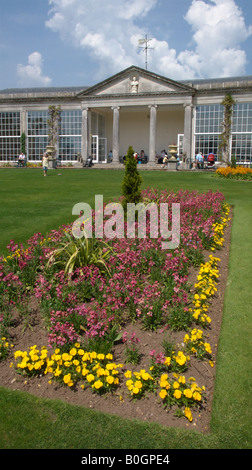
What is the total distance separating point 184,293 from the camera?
4.43 meters

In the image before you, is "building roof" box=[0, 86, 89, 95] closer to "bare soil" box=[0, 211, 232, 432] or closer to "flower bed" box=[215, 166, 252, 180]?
"flower bed" box=[215, 166, 252, 180]

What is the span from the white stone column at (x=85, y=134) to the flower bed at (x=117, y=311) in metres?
27.7

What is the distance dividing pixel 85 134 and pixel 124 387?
31.0 m

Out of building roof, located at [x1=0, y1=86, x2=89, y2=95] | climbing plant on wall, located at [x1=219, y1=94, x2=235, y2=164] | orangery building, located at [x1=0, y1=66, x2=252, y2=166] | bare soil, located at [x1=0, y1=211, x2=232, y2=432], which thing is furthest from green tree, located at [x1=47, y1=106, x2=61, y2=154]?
bare soil, located at [x1=0, y1=211, x2=232, y2=432]

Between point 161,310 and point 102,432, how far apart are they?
1.63 meters

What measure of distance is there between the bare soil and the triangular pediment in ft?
91.1

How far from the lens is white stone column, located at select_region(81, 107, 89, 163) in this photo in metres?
32.2

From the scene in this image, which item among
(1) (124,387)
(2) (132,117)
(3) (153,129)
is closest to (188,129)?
(3) (153,129)

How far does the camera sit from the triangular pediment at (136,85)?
29.2 meters

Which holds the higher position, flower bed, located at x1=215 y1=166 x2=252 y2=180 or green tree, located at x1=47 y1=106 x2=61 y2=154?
green tree, located at x1=47 y1=106 x2=61 y2=154

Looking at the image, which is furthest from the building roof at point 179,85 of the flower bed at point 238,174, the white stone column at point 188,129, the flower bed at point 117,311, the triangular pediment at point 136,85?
the flower bed at point 117,311

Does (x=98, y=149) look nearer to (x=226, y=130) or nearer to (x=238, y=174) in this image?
(x=226, y=130)

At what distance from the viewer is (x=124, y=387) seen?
128 inches

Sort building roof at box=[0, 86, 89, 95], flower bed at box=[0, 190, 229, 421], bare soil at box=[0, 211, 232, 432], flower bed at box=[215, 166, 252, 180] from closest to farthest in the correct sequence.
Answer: bare soil at box=[0, 211, 232, 432] < flower bed at box=[0, 190, 229, 421] < flower bed at box=[215, 166, 252, 180] < building roof at box=[0, 86, 89, 95]
